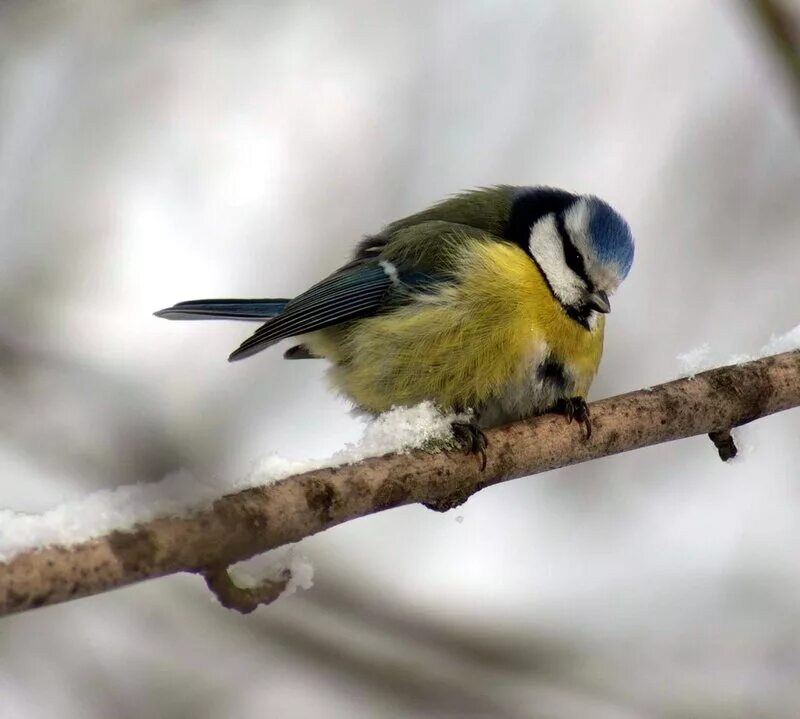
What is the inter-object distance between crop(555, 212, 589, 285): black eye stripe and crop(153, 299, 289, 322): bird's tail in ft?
2.85

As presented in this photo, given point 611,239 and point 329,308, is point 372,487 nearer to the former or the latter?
point 329,308

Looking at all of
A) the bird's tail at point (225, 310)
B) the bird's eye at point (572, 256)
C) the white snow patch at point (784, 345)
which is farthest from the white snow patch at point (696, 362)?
the bird's tail at point (225, 310)

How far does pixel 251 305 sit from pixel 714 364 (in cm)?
139

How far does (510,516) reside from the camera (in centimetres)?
325

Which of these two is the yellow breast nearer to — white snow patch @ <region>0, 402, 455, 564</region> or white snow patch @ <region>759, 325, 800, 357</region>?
white snow patch @ <region>759, 325, 800, 357</region>

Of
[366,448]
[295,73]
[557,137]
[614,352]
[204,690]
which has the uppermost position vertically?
[295,73]

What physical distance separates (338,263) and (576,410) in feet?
5.42

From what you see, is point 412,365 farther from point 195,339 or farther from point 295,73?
point 295,73

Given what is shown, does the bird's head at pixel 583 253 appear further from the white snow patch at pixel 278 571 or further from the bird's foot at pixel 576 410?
the white snow patch at pixel 278 571

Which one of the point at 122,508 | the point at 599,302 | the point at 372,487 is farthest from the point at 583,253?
the point at 122,508

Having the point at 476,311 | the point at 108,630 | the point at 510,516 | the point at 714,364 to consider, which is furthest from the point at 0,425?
the point at 714,364

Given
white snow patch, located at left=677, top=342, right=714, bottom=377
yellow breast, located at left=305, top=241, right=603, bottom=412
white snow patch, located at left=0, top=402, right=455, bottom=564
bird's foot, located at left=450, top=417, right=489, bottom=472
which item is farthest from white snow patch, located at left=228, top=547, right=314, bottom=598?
white snow patch, located at left=677, top=342, right=714, bottom=377

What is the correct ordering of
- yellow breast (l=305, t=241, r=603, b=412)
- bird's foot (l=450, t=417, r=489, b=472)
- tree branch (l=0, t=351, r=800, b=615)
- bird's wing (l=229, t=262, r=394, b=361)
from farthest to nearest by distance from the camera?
bird's wing (l=229, t=262, r=394, b=361) < yellow breast (l=305, t=241, r=603, b=412) < bird's foot (l=450, t=417, r=489, b=472) < tree branch (l=0, t=351, r=800, b=615)

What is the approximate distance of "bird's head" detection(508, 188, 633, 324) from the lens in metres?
2.40
